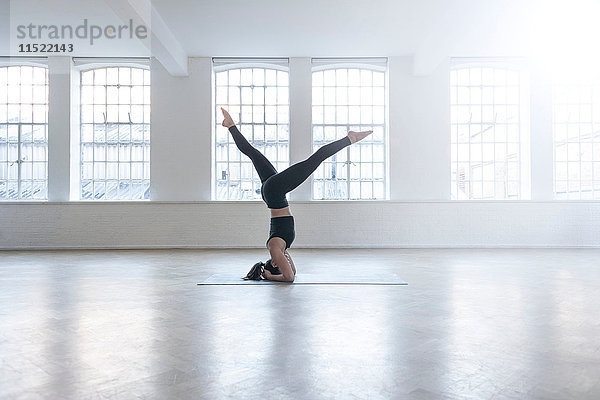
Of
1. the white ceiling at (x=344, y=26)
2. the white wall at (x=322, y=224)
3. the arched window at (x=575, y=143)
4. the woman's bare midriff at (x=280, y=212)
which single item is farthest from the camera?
the arched window at (x=575, y=143)

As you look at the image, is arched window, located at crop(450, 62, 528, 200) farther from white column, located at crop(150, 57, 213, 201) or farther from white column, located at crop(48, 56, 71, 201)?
white column, located at crop(48, 56, 71, 201)

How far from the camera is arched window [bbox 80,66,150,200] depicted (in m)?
9.86

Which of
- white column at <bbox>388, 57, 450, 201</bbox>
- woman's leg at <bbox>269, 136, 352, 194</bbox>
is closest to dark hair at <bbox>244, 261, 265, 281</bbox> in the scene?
woman's leg at <bbox>269, 136, 352, 194</bbox>

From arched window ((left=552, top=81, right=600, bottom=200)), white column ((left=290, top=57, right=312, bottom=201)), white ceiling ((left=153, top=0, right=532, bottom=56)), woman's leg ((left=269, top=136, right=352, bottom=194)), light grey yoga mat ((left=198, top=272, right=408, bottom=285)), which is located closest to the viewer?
light grey yoga mat ((left=198, top=272, right=408, bottom=285))

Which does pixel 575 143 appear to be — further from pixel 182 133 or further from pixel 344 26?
pixel 182 133

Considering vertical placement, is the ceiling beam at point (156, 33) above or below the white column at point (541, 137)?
above

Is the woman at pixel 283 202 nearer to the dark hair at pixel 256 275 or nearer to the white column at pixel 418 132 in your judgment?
the dark hair at pixel 256 275

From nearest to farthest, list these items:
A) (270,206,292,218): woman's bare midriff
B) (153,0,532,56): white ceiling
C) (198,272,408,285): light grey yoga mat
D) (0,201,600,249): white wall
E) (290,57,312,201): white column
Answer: (198,272,408,285): light grey yoga mat, (270,206,292,218): woman's bare midriff, (153,0,532,56): white ceiling, (0,201,600,249): white wall, (290,57,312,201): white column

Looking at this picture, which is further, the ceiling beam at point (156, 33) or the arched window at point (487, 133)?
the arched window at point (487, 133)

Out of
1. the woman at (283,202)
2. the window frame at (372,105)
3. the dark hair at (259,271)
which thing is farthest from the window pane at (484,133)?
the dark hair at (259,271)

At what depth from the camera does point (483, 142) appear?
32.5ft

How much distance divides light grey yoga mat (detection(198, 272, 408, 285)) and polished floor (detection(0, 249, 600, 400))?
188 mm

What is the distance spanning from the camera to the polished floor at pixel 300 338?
6.88ft

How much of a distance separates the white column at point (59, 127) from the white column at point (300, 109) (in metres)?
4.71
